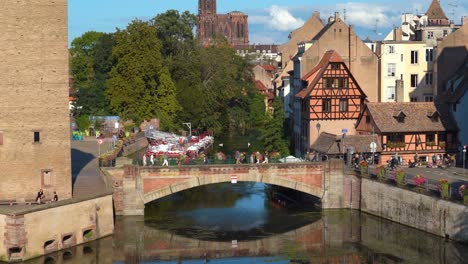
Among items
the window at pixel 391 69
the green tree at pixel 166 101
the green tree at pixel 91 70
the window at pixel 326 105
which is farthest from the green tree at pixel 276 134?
the green tree at pixel 91 70

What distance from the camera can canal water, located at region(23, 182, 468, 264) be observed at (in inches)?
1896

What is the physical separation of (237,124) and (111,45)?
22360 millimetres

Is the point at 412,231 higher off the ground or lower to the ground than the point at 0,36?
lower

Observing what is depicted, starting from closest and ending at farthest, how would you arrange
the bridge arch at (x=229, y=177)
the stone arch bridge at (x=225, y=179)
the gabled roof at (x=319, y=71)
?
1. the stone arch bridge at (x=225, y=179)
2. the bridge arch at (x=229, y=177)
3. the gabled roof at (x=319, y=71)

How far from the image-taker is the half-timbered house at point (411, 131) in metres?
67.1

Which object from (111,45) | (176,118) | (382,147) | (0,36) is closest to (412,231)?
(382,147)

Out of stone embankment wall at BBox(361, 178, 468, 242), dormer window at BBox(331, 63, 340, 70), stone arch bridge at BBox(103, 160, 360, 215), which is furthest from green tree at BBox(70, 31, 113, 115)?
stone embankment wall at BBox(361, 178, 468, 242)

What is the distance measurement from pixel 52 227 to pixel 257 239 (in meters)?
12.9

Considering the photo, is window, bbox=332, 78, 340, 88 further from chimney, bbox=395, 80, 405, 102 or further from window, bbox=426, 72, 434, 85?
window, bbox=426, 72, 434, 85

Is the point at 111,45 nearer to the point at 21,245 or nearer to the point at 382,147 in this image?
the point at 382,147

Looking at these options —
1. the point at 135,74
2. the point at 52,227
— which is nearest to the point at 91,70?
the point at 135,74

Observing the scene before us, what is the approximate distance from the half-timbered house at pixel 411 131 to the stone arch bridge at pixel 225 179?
782 centimetres

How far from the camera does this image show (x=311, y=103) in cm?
7350

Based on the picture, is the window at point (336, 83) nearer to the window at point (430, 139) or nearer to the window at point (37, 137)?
the window at point (430, 139)
